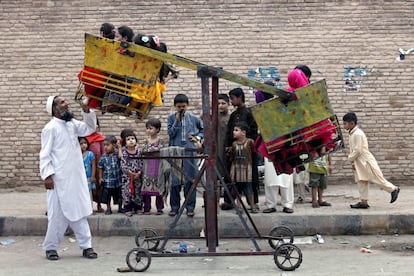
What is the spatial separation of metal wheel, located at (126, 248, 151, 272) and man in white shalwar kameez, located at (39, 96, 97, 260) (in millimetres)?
916

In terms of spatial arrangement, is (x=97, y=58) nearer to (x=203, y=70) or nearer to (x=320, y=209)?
(x=203, y=70)

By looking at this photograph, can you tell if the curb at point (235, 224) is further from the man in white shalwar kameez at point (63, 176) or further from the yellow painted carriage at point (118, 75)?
the yellow painted carriage at point (118, 75)

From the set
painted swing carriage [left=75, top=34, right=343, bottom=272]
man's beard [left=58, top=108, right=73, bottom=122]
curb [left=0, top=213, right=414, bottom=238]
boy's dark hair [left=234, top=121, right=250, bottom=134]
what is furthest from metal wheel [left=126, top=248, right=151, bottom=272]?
boy's dark hair [left=234, top=121, right=250, bottom=134]

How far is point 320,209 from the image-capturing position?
981cm

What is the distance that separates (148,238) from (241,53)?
541 centimetres

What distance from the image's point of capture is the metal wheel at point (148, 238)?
7.77m

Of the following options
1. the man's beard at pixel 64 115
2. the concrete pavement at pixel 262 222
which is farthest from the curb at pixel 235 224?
the man's beard at pixel 64 115

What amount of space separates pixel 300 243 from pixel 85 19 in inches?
237

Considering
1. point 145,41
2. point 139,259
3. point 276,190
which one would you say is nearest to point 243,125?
point 276,190

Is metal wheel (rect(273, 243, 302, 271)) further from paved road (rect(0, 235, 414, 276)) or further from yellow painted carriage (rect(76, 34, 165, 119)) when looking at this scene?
yellow painted carriage (rect(76, 34, 165, 119))

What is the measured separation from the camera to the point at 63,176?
7816mm

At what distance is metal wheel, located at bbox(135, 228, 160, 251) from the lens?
25.5ft

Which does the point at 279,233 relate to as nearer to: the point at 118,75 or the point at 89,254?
the point at 89,254

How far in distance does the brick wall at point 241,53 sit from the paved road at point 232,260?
3.60m
